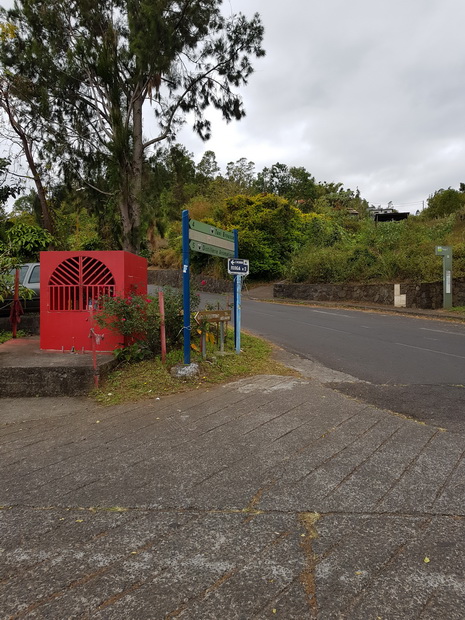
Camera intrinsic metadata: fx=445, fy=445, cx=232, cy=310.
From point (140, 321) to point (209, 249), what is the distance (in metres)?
1.52

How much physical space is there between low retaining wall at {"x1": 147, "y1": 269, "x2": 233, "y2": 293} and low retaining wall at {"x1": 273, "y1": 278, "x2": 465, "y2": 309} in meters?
4.95

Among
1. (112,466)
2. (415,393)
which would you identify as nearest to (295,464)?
(112,466)

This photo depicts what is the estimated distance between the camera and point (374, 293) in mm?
21922

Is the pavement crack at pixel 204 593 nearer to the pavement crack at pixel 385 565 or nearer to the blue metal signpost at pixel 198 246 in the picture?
the pavement crack at pixel 385 565

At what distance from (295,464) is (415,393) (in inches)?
120

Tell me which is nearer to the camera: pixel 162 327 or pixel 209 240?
pixel 162 327

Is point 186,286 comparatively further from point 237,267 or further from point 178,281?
point 178,281

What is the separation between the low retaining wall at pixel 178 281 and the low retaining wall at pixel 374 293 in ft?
16.2

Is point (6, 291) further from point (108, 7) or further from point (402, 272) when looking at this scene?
point (402, 272)

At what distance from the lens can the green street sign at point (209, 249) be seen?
6445mm

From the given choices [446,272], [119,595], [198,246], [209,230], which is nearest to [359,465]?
[119,595]

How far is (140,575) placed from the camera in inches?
86.7

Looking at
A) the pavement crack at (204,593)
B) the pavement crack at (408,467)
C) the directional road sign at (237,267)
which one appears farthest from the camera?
the directional road sign at (237,267)

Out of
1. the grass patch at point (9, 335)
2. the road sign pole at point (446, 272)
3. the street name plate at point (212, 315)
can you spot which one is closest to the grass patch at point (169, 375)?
the street name plate at point (212, 315)
